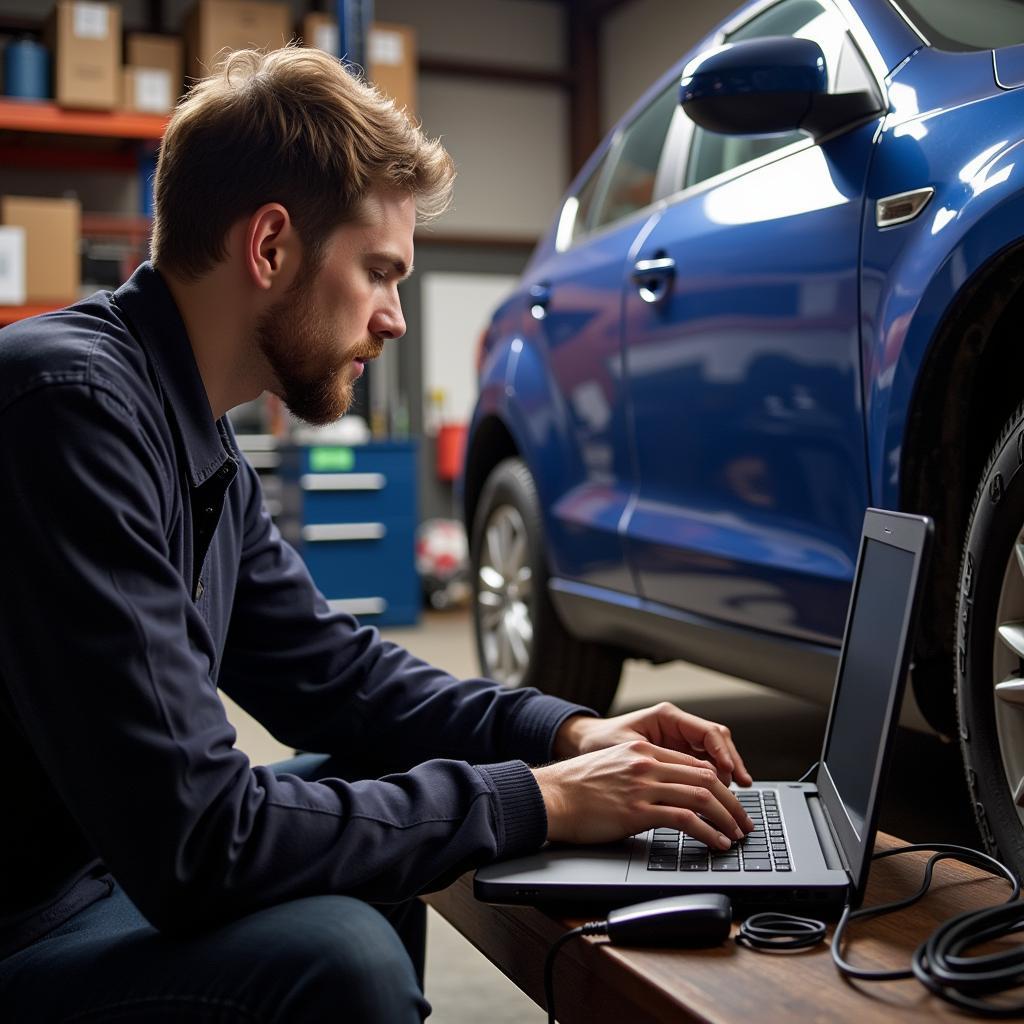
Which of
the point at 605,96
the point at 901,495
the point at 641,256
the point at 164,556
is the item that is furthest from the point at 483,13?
the point at 164,556

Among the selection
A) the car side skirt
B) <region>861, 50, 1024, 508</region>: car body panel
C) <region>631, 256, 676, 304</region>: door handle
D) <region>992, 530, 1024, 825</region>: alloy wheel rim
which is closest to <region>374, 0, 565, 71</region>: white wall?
the car side skirt

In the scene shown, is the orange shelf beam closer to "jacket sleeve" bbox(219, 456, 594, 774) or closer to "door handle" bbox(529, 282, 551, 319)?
"door handle" bbox(529, 282, 551, 319)

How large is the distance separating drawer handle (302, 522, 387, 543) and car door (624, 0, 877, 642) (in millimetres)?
3401

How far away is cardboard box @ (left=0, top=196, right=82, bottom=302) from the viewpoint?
584 cm

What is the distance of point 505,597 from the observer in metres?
3.07

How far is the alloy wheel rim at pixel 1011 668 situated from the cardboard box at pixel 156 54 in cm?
576

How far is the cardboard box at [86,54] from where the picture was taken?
19.9ft

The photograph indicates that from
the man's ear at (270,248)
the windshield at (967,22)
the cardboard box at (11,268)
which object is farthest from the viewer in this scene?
the cardboard box at (11,268)

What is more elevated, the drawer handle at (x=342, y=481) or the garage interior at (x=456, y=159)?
the garage interior at (x=456, y=159)

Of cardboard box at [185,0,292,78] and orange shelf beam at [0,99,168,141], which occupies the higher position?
cardboard box at [185,0,292,78]

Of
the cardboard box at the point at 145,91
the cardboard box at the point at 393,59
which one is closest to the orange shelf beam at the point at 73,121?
the cardboard box at the point at 145,91

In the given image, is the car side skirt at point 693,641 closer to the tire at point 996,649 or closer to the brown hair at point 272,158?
the tire at point 996,649

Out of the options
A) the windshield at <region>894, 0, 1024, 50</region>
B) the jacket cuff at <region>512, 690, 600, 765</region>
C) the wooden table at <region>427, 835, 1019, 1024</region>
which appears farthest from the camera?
the windshield at <region>894, 0, 1024, 50</region>

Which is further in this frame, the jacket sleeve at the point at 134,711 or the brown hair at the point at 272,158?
the brown hair at the point at 272,158
